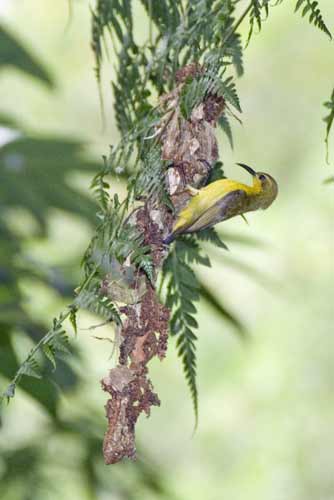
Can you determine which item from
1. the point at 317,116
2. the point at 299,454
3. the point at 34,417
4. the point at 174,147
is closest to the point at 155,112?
the point at 174,147

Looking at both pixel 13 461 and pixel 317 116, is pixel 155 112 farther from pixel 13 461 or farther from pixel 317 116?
pixel 317 116

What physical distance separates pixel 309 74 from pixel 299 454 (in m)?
1.42

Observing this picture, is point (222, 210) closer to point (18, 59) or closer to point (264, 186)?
point (264, 186)

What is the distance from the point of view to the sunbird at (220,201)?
0.73 metres

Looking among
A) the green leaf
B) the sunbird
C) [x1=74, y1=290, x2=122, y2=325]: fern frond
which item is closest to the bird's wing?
the sunbird

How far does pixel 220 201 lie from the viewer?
2.53ft

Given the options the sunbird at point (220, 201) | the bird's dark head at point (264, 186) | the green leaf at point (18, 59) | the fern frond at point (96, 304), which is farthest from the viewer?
the green leaf at point (18, 59)

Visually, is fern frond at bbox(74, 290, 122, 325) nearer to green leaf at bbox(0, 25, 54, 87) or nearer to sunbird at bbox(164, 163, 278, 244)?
sunbird at bbox(164, 163, 278, 244)

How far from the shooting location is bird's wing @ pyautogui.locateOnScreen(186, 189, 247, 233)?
76 cm

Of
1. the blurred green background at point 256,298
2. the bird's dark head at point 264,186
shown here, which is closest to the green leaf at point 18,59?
the bird's dark head at point 264,186

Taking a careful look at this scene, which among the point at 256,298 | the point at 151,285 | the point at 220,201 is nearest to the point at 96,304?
the point at 151,285

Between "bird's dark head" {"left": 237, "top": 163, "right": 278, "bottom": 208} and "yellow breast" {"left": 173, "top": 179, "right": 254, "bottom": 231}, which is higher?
"bird's dark head" {"left": 237, "top": 163, "right": 278, "bottom": 208}

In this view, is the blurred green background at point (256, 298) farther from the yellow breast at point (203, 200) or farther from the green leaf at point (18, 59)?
the yellow breast at point (203, 200)

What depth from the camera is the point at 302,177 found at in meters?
3.49
